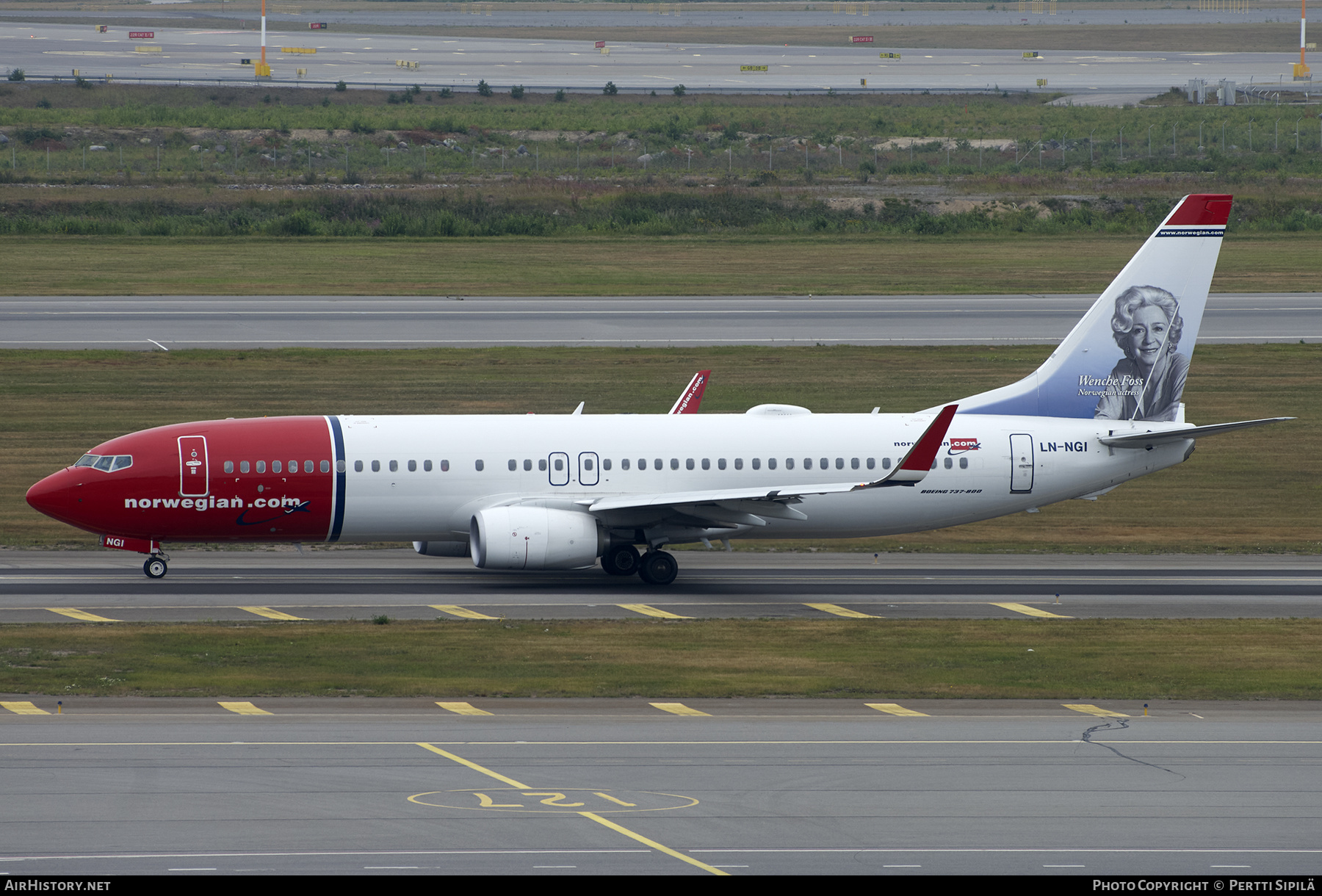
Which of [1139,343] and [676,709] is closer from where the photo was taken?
[676,709]

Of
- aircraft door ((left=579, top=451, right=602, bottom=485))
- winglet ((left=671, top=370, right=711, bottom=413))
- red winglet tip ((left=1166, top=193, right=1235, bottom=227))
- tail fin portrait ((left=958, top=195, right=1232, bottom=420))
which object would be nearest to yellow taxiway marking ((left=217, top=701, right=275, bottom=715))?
aircraft door ((left=579, top=451, right=602, bottom=485))

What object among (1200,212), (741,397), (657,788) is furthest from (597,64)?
(657,788)

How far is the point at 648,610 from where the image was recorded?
1380 inches

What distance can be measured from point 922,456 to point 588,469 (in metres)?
8.04

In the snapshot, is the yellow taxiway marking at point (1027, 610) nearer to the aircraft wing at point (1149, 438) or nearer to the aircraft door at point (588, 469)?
the aircraft wing at point (1149, 438)

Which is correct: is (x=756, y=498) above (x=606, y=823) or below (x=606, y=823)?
above

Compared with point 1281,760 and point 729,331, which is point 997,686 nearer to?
point 1281,760

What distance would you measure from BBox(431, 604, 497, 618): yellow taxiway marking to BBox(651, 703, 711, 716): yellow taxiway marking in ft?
25.9

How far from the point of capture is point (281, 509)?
122 feet

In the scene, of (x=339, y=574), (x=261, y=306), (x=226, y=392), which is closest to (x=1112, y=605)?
(x=339, y=574)

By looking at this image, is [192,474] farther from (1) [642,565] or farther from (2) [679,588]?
(2) [679,588]

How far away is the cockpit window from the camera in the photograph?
36.9m

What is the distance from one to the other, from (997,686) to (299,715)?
12.0m

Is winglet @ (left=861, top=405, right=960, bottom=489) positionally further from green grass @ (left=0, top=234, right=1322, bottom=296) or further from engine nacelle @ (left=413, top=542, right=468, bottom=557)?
green grass @ (left=0, top=234, right=1322, bottom=296)
